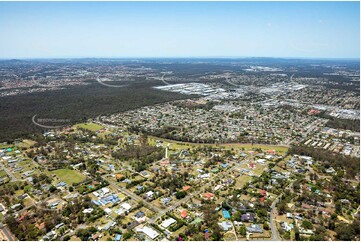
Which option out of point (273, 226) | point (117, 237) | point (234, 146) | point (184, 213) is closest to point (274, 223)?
point (273, 226)

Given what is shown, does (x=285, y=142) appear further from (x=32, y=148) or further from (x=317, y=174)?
(x=32, y=148)

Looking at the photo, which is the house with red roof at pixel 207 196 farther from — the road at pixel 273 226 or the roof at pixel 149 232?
the roof at pixel 149 232

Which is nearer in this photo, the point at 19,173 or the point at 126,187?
the point at 126,187

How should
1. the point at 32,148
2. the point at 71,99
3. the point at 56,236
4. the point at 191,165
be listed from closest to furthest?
the point at 56,236 → the point at 191,165 → the point at 32,148 → the point at 71,99

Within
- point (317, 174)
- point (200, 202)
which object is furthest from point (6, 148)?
point (317, 174)

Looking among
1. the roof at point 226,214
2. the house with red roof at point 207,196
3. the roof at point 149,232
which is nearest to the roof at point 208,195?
the house with red roof at point 207,196

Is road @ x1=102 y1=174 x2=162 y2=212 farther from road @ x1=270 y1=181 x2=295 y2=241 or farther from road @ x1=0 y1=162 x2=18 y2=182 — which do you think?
road @ x1=0 y1=162 x2=18 y2=182

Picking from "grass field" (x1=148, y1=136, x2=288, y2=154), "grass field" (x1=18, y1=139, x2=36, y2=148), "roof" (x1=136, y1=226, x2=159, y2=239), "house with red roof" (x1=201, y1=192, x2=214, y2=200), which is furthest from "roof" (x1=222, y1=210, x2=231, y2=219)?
"grass field" (x1=18, y1=139, x2=36, y2=148)

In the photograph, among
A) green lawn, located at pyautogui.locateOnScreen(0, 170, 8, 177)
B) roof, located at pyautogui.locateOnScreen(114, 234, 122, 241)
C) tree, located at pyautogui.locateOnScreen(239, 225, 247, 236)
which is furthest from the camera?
green lawn, located at pyautogui.locateOnScreen(0, 170, 8, 177)

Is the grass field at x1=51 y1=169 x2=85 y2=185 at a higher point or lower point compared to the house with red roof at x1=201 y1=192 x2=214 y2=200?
lower
